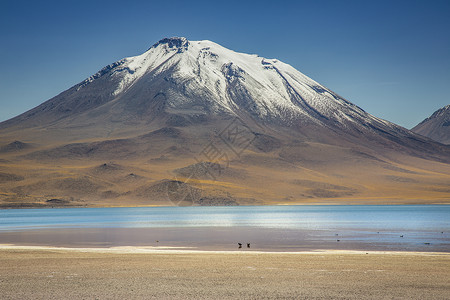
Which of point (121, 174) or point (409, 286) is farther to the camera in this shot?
point (121, 174)

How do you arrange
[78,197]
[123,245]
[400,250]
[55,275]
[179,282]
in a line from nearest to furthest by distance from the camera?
[179,282] → [55,275] → [400,250] → [123,245] → [78,197]

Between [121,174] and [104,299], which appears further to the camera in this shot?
[121,174]

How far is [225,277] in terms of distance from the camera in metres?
20.7

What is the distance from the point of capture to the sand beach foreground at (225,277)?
17.5m

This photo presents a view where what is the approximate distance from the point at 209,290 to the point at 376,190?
591ft

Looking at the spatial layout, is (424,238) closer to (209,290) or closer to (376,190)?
(209,290)

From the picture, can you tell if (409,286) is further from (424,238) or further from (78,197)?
(78,197)

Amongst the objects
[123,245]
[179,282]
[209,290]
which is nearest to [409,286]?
[209,290]

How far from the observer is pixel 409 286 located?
18578 millimetres

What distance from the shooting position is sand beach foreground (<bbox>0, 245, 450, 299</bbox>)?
57.5ft

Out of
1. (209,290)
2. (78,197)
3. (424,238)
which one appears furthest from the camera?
(78,197)

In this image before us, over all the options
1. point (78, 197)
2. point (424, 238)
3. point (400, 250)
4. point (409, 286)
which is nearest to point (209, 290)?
point (409, 286)

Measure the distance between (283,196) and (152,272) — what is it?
159 meters

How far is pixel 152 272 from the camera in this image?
22141 millimetres
